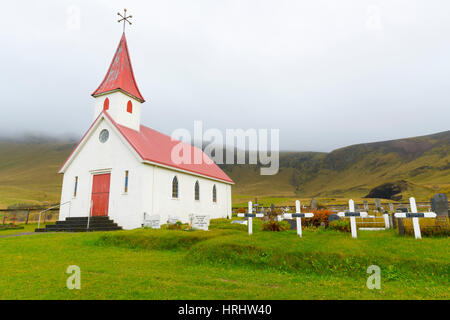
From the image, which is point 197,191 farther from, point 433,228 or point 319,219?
point 433,228

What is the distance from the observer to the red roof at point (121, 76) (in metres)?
21.0

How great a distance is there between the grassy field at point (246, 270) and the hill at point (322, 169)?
94.3 m

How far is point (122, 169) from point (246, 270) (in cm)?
1390

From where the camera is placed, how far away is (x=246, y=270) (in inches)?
286

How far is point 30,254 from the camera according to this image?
9586 mm

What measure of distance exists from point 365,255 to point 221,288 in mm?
4185

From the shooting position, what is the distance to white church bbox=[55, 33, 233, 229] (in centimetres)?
1773

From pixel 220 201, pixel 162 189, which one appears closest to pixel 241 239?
pixel 162 189

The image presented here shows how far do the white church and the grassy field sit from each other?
756 cm

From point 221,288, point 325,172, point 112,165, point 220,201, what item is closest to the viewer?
point 221,288

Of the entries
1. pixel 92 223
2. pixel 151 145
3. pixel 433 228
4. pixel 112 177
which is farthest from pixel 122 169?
pixel 433 228

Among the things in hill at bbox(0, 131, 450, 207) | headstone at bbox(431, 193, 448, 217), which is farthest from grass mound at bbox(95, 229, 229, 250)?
hill at bbox(0, 131, 450, 207)
